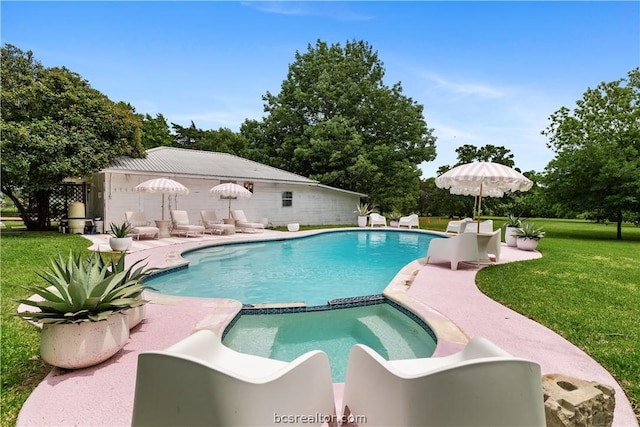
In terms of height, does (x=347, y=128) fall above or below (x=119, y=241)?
above

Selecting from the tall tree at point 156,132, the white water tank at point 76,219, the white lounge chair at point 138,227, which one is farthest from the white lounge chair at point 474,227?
the tall tree at point 156,132

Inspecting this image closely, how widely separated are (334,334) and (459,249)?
15.0 feet

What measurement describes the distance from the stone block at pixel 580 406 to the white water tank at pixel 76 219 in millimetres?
16227

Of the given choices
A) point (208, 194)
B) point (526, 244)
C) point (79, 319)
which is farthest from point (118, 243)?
Answer: point (526, 244)

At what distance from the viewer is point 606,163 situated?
15.2 meters

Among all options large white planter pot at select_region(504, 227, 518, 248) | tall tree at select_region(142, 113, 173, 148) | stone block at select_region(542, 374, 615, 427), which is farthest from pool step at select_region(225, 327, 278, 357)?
tall tree at select_region(142, 113, 173, 148)

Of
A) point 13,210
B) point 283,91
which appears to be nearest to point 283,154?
point 283,91

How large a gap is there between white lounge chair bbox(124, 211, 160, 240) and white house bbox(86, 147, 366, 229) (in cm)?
169

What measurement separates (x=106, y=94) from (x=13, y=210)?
21496 millimetres

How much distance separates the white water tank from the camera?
13.5 metres

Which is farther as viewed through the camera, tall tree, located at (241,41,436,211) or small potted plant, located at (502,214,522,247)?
tall tree, located at (241,41,436,211)

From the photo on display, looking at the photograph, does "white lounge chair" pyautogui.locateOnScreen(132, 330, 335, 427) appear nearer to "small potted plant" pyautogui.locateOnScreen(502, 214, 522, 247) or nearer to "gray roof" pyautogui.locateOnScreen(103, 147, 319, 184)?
"small potted plant" pyautogui.locateOnScreen(502, 214, 522, 247)

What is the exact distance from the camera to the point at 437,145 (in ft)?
89.9

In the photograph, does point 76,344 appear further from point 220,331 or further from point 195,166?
point 195,166
